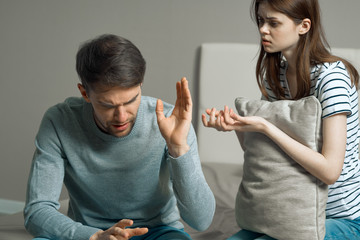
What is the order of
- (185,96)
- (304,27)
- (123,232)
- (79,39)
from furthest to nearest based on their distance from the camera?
(79,39) → (304,27) → (185,96) → (123,232)

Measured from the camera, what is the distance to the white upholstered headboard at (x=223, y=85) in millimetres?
2492

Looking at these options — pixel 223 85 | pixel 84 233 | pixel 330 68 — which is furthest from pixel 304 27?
pixel 223 85

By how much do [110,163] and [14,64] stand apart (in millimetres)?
1874

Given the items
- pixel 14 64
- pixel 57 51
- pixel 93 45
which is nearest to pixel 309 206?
pixel 93 45

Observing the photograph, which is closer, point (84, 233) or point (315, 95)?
point (84, 233)

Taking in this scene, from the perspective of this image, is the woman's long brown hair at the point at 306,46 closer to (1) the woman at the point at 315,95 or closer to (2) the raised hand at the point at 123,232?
(1) the woman at the point at 315,95

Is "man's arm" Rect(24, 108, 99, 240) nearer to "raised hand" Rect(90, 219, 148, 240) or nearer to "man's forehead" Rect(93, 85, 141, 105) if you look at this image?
"raised hand" Rect(90, 219, 148, 240)

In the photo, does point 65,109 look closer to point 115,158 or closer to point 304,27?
point 115,158

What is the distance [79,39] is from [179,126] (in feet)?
5.85

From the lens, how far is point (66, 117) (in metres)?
1.47

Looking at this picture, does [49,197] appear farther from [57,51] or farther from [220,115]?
[57,51]

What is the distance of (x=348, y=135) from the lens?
4.75 feet

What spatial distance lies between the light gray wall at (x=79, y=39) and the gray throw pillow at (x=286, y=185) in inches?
45.6

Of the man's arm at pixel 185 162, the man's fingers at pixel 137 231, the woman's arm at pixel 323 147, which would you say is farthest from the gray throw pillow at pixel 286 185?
the man's fingers at pixel 137 231
